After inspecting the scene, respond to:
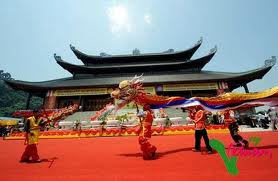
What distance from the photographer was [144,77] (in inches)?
1016

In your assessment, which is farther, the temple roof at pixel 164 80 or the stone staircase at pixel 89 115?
the temple roof at pixel 164 80

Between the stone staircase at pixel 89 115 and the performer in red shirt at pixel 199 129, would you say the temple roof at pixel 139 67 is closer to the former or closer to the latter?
the stone staircase at pixel 89 115

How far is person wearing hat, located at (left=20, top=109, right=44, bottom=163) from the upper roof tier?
24.8m

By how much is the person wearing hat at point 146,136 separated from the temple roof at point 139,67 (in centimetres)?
2266

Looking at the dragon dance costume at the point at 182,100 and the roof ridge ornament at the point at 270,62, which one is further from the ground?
the roof ridge ornament at the point at 270,62

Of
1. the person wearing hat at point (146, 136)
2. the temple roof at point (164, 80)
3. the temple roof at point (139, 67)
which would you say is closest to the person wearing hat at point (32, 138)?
the person wearing hat at point (146, 136)

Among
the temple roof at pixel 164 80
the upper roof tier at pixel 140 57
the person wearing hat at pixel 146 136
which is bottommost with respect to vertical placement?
the person wearing hat at pixel 146 136

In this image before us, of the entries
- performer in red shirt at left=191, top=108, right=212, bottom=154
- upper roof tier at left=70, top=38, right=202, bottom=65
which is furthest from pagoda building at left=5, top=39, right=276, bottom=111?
performer in red shirt at left=191, top=108, right=212, bottom=154

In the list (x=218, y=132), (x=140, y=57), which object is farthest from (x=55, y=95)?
(x=218, y=132)

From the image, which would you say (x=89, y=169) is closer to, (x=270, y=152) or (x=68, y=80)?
(x=270, y=152)

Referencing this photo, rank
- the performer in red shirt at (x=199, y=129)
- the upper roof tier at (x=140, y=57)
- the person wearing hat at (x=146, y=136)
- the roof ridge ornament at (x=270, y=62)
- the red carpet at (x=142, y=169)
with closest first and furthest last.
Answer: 1. the red carpet at (x=142, y=169)
2. the person wearing hat at (x=146, y=136)
3. the performer in red shirt at (x=199, y=129)
4. the roof ridge ornament at (x=270, y=62)
5. the upper roof tier at (x=140, y=57)

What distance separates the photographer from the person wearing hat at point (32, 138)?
18.3 feet

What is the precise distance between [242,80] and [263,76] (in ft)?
7.94

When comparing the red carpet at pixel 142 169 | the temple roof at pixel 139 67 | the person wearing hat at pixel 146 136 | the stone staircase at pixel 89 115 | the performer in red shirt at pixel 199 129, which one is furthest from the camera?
the temple roof at pixel 139 67
